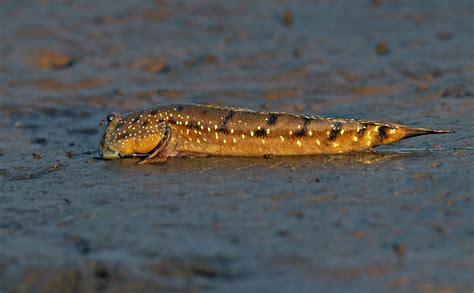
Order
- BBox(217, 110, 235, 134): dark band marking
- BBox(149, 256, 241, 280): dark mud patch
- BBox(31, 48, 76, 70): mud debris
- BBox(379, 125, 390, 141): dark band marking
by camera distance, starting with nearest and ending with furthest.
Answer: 1. BBox(149, 256, 241, 280): dark mud patch
2. BBox(379, 125, 390, 141): dark band marking
3. BBox(217, 110, 235, 134): dark band marking
4. BBox(31, 48, 76, 70): mud debris

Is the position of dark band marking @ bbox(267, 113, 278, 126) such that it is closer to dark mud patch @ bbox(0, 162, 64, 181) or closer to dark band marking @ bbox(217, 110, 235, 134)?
dark band marking @ bbox(217, 110, 235, 134)

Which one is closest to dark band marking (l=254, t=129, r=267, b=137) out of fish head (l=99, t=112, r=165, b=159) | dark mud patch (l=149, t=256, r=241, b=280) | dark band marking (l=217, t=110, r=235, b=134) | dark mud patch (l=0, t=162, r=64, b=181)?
dark band marking (l=217, t=110, r=235, b=134)

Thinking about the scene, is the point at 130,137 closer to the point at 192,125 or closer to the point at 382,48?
the point at 192,125

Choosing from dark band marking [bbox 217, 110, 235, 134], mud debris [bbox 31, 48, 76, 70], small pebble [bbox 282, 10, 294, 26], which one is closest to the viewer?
dark band marking [bbox 217, 110, 235, 134]

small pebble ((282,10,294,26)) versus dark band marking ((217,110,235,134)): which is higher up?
small pebble ((282,10,294,26))

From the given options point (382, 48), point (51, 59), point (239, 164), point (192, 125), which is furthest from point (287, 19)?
point (239, 164)

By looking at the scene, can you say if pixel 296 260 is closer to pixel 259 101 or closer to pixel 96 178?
pixel 96 178

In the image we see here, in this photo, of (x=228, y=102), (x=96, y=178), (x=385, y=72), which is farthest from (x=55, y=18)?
(x=96, y=178)
